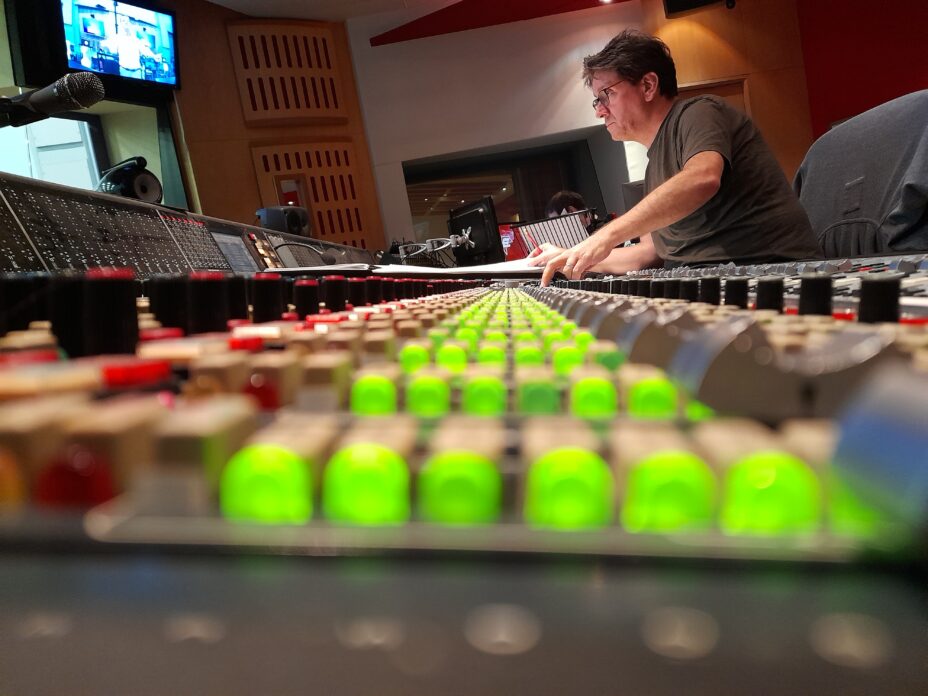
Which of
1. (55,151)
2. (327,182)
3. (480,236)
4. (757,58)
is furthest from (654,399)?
(757,58)

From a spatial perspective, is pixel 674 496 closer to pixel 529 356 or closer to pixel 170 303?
pixel 529 356

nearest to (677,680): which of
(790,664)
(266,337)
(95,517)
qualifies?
(790,664)

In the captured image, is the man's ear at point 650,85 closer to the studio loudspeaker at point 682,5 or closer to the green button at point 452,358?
the green button at point 452,358

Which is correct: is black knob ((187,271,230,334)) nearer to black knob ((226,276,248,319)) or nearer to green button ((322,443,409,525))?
black knob ((226,276,248,319))

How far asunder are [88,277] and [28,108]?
1.25 meters

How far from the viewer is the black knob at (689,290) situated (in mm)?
708

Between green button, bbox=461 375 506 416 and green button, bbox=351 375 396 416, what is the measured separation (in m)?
0.04

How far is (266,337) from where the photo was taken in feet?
1.31

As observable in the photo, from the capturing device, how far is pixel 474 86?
17.4ft

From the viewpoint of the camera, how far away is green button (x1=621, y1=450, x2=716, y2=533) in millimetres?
167

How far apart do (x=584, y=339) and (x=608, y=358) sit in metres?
0.08

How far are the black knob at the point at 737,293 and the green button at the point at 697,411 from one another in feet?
1.29

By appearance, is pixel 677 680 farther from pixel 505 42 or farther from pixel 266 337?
pixel 505 42

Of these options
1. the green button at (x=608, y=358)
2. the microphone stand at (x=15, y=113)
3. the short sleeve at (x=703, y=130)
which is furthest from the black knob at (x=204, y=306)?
the short sleeve at (x=703, y=130)
